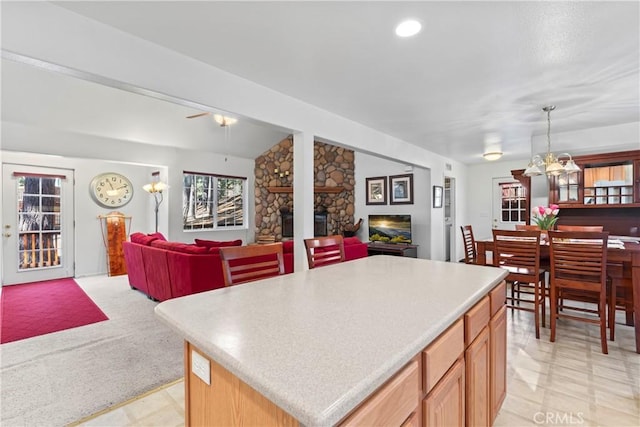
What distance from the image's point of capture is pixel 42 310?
3.86 meters

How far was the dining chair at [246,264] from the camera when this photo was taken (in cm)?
157

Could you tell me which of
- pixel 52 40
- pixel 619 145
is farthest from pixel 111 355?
pixel 619 145

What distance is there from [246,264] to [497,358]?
4.69 feet

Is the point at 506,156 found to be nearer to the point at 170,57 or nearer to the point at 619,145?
the point at 619,145

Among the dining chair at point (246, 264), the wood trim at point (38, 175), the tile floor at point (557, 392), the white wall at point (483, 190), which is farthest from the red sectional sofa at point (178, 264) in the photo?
the white wall at point (483, 190)

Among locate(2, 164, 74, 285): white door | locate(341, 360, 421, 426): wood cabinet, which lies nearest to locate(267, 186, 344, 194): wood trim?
locate(2, 164, 74, 285): white door

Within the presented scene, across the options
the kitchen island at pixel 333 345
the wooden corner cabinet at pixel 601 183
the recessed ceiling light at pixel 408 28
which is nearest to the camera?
the kitchen island at pixel 333 345

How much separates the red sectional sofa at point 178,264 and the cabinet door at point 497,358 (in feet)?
7.82

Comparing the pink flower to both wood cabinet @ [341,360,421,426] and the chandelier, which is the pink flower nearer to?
the chandelier

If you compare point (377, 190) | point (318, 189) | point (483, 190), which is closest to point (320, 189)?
point (318, 189)

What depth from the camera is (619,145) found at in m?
4.15

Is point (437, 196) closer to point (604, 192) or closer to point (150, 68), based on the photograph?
point (604, 192)

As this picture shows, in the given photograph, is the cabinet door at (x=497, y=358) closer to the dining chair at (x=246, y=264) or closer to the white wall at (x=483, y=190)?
the dining chair at (x=246, y=264)

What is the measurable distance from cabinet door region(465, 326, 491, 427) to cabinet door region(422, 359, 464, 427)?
0.07m
